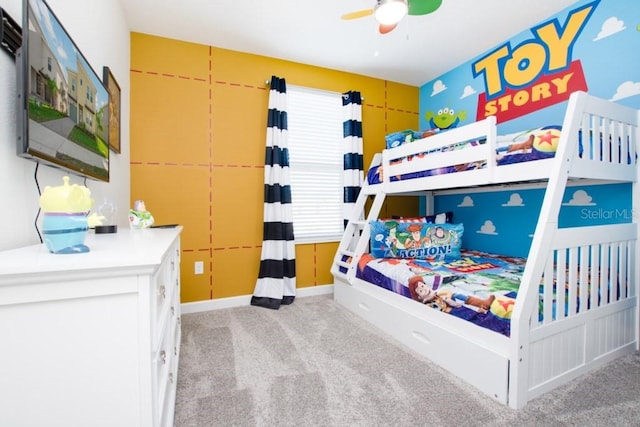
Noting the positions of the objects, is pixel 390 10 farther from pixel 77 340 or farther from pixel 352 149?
pixel 77 340

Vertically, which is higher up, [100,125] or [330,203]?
[100,125]

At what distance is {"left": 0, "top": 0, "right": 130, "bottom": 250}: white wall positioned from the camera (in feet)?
2.91

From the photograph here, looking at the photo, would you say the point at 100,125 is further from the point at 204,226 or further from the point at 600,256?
the point at 600,256

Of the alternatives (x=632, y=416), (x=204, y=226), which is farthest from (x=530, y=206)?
(x=204, y=226)

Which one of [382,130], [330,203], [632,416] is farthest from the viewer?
[382,130]

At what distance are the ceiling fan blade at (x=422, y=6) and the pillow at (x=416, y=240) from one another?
5.27 feet

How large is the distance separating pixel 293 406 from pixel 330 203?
6.77 feet

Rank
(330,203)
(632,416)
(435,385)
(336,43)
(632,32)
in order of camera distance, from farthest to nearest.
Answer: (330,203)
(336,43)
(632,32)
(435,385)
(632,416)

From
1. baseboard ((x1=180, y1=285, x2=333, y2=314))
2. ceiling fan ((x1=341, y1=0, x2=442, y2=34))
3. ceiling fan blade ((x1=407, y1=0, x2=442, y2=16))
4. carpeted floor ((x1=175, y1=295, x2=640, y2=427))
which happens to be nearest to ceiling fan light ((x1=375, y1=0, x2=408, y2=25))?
ceiling fan ((x1=341, y1=0, x2=442, y2=34))

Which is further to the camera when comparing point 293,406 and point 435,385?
point 435,385

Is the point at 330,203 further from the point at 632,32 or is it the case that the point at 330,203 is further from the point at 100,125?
the point at 632,32

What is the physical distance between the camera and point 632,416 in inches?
49.8

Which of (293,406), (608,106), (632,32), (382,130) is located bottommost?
(293,406)

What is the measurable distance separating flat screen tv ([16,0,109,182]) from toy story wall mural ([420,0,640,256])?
215 centimetres
